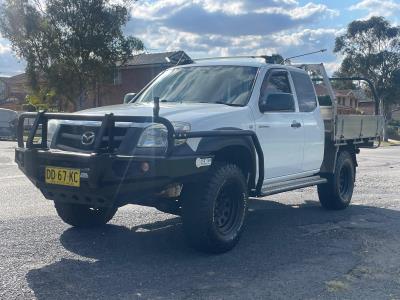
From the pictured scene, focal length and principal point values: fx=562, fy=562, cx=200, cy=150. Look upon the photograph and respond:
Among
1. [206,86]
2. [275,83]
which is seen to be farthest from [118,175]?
[275,83]

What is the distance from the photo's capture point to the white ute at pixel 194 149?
498 cm

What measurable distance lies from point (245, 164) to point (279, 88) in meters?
1.51

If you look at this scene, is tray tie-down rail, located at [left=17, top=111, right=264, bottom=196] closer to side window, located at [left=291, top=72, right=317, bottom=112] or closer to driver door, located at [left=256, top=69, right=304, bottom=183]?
driver door, located at [left=256, top=69, right=304, bottom=183]

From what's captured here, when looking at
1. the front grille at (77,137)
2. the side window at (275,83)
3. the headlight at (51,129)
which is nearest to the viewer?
the front grille at (77,137)

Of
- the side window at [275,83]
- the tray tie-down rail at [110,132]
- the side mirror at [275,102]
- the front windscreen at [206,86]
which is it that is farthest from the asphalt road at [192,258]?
the side window at [275,83]

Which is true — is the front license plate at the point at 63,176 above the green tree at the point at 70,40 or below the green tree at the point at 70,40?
below

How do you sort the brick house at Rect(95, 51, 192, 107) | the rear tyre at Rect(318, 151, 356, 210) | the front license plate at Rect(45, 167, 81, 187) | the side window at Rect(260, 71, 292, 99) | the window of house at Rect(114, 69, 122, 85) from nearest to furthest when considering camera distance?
the front license plate at Rect(45, 167, 81, 187)
the side window at Rect(260, 71, 292, 99)
the rear tyre at Rect(318, 151, 356, 210)
the window of house at Rect(114, 69, 122, 85)
the brick house at Rect(95, 51, 192, 107)

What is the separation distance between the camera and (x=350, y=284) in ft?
15.8

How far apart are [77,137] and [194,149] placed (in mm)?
1149

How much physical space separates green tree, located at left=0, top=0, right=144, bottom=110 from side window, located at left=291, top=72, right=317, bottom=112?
2388 cm

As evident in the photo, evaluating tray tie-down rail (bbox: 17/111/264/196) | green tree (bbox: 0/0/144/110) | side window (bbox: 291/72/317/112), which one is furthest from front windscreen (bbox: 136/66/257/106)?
green tree (bbox: 0/0/144/110)

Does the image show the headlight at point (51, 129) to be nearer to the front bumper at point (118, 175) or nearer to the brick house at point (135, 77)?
the front bumper at point (118, 175)

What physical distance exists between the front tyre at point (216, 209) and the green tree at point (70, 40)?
25753 mm

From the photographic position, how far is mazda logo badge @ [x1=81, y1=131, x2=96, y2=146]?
524 centimetres
